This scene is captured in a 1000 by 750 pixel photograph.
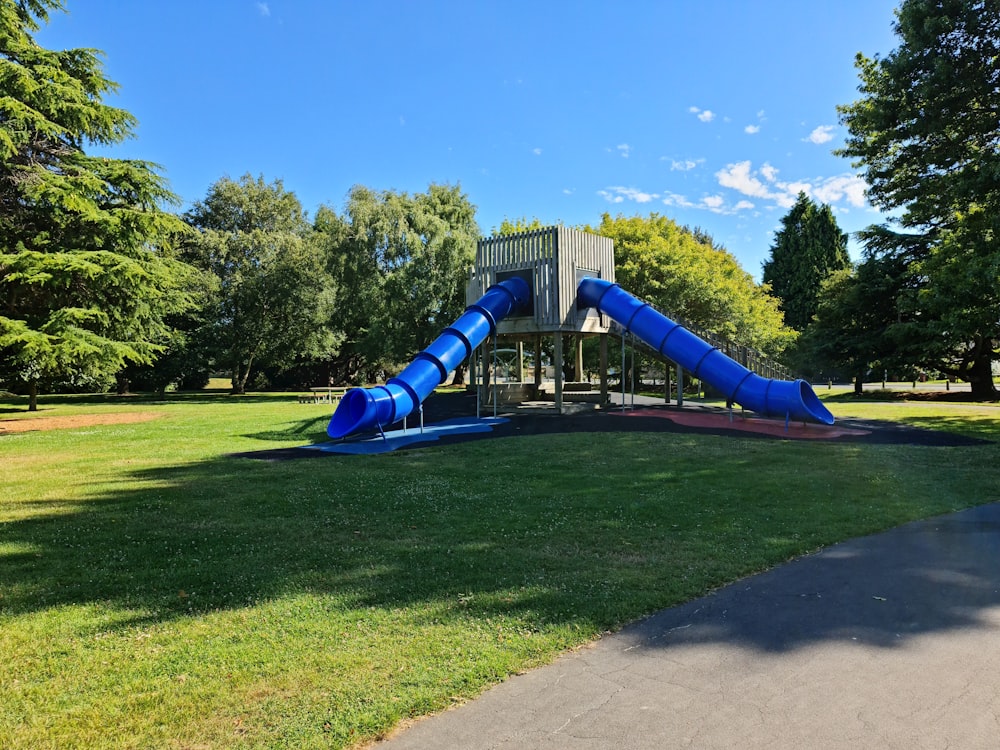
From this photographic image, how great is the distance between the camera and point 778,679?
371 centimetres

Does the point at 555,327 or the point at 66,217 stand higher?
the point at 66,217

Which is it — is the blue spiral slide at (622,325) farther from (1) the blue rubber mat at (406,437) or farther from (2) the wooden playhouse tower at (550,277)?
(2) the wooden playhouse tower at (550,277)

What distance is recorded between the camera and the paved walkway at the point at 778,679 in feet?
10.4

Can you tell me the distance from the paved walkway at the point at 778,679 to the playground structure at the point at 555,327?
12.4 meters

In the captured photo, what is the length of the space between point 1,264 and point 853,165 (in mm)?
25940

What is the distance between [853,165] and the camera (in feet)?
65.2

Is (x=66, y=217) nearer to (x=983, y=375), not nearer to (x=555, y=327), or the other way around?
(x=555, y=327)

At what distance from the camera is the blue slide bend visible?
17688 millimetres

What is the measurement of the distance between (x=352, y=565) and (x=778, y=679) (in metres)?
3.67

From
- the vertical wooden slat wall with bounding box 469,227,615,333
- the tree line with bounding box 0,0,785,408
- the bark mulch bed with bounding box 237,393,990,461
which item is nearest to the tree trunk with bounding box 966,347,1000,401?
the tree line with bounding box 0,0,785,408

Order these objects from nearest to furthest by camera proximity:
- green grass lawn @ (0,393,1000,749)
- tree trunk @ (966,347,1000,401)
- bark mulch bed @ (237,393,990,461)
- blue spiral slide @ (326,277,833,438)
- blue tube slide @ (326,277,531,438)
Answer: green grass lawn @ (0,393,1000,749)
bark mulch bed @ (237,393,990,461)
blue tube slide @ (326,277,531,438)
blue spiral slide @ (326,277,833,438)
tree trunk @ (966,347,1000,401)

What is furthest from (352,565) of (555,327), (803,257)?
(803,257)

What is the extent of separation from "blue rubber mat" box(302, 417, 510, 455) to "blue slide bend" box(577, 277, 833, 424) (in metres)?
5.47

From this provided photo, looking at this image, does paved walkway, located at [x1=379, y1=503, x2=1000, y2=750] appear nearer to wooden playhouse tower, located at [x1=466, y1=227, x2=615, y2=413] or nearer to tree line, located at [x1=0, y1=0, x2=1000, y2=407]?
tree line, located at [x1=0, y1=0, x2=1000, y2=407]
